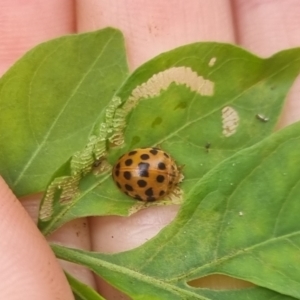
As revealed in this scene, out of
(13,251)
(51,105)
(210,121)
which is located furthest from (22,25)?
(13,251)

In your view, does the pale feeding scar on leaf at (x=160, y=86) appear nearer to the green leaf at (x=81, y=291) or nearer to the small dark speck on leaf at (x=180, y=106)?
the small dark speck on leaf at (x=180, y=106)

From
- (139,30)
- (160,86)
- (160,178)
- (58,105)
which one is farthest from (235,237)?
(139,30)

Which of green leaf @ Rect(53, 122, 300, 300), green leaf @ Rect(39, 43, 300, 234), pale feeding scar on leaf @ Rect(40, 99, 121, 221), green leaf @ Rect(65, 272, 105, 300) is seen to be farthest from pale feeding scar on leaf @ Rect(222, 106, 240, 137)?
green leaf @ Rect(65, 272, 105, 300)

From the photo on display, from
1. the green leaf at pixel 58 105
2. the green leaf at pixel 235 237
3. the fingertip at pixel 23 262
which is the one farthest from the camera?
the green leaf at pixel 58 105

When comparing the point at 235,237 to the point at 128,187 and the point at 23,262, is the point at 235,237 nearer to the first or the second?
the point at 128,187

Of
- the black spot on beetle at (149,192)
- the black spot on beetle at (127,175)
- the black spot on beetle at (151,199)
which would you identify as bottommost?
the black spot on beetle at (151,199)

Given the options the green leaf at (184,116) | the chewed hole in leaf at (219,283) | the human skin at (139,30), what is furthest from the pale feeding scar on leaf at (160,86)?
the chewed hole in leaf at (219,283)

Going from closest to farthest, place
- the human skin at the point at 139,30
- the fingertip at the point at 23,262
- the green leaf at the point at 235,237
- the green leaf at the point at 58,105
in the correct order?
1. the fingertip at the point at 23,262
2. the green leaf at the point at 235,237
3. the green leaf at the point at 58,105
4. the human skin at the point at 139,30

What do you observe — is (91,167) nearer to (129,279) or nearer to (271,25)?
(129,279)
